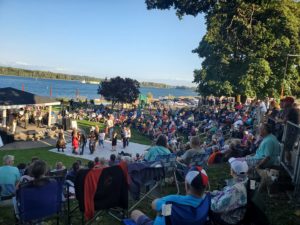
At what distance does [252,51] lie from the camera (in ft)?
86.7

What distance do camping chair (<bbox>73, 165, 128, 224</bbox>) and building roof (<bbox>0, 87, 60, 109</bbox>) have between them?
18.9m

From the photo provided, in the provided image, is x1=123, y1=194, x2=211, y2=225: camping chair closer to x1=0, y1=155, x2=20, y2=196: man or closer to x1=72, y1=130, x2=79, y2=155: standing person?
x1=0, y1=155, x2=20, y2=196: man

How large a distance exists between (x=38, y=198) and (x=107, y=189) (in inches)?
41.0

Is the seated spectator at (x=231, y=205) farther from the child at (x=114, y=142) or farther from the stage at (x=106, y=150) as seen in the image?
the child at (x=114, y=142)

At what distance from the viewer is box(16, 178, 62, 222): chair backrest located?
4.62 meters

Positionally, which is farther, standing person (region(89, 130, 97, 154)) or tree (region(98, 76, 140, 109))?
tree (region(98, 76, 140, 109))

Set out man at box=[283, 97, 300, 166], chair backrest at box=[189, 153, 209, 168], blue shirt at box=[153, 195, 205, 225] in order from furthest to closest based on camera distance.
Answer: chair backrest at box=[189, 153, 209, 168] → man at box=[283, 97, 300, 166] → blue shirt at box=[153, 195, 205, 225]

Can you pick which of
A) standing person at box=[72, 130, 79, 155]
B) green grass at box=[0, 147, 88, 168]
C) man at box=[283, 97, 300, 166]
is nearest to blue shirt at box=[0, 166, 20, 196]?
man at box=[283, 97, 300, 166]

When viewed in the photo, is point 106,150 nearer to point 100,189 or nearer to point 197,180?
point 100,189

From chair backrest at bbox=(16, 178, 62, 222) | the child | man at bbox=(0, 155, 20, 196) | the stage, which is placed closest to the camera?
chair backrest at bbox=(16, 178, 62, 222)

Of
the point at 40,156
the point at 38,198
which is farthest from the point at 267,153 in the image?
the point at 40,156

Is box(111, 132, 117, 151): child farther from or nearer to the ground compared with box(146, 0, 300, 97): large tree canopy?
nearer to the ground

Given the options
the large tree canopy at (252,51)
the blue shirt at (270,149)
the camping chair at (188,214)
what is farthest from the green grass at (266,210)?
the large tree canopy at (252,51)

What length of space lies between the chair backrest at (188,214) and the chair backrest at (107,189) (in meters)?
1.60
